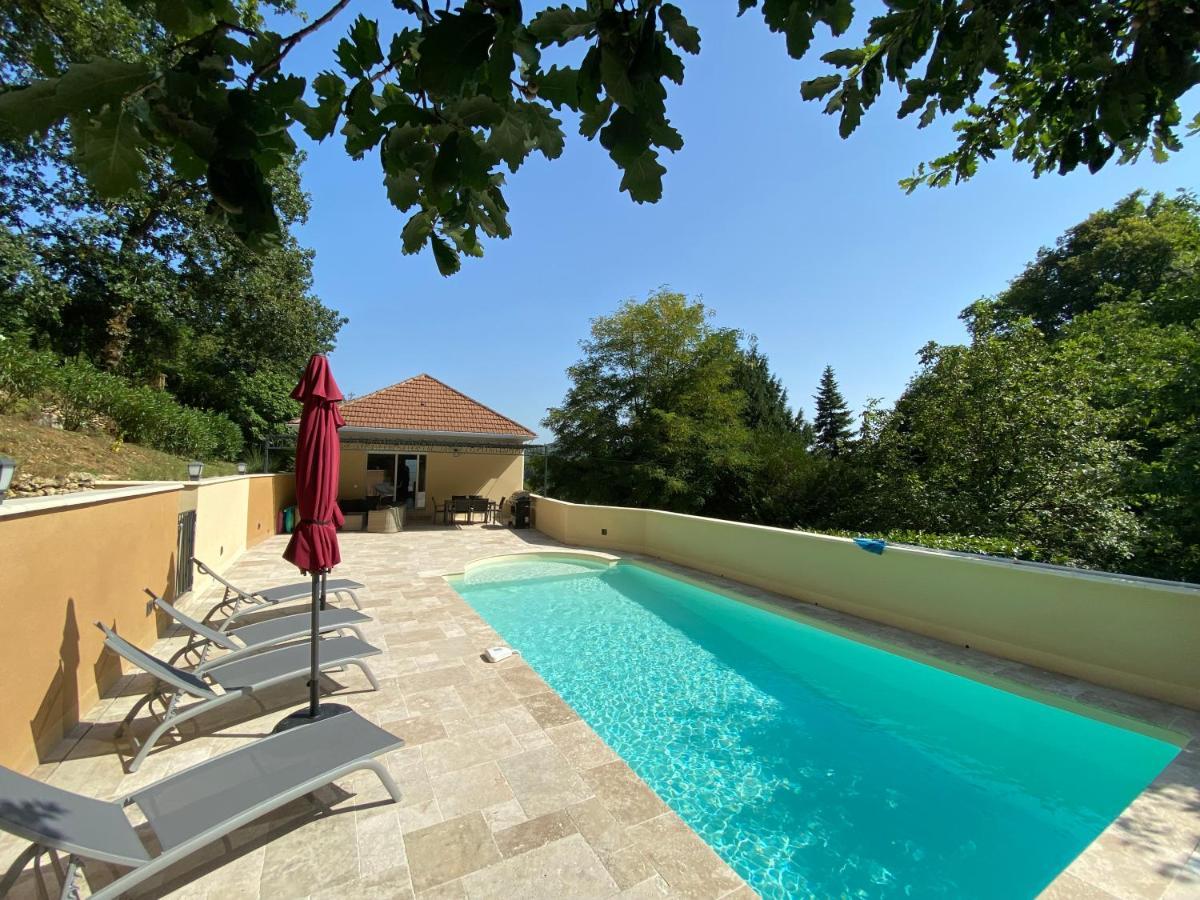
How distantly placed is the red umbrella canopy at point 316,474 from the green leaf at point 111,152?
3415mm

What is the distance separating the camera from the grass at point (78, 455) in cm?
837

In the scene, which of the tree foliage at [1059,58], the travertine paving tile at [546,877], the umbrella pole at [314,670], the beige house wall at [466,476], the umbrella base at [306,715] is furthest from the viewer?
the beige house wall at [466,476]

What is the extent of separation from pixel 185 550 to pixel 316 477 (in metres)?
4.88

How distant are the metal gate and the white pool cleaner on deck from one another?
15.7ft

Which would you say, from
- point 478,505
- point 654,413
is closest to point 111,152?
point 478,505

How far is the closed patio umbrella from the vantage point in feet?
14.6

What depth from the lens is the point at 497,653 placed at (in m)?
6.11

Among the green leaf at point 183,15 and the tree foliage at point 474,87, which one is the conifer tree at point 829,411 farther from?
the green leaf at point 183,15

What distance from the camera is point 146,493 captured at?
5.70m

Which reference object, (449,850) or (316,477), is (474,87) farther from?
(449,850)

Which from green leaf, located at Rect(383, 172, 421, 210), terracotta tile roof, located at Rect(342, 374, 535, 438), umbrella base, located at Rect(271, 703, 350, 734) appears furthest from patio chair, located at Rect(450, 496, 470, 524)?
green leaf, located at Rect(383, 172, 421, 210)

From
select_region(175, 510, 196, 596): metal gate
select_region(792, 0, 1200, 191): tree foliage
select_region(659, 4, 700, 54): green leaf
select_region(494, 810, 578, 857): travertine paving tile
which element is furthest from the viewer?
select_region(175, 510, 196, 596): metal gate

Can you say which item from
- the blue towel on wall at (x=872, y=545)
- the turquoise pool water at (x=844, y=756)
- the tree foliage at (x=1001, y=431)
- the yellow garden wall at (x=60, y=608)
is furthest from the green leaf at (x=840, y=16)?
the tree foliage at (x=1001, y=431)

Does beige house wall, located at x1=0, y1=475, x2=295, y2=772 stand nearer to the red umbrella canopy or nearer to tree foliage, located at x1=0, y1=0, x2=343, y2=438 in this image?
the red umbrella canopy
